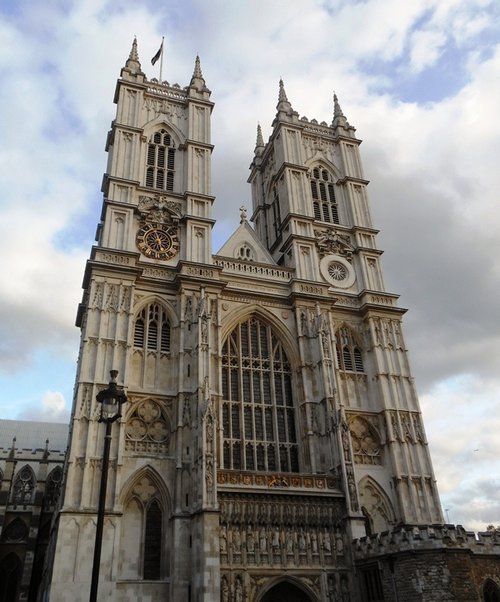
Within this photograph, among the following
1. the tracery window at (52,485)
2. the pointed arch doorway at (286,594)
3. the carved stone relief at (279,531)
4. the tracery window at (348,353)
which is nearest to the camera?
the carved stone relief at (279,531)

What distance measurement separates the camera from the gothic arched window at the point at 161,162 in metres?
32.0

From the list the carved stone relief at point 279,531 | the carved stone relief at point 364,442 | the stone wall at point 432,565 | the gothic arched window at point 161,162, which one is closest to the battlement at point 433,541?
the stone wall at point 432,565

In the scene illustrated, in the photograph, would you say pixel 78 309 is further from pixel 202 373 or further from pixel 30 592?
pixel 30 592

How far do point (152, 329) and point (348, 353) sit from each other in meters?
10.8

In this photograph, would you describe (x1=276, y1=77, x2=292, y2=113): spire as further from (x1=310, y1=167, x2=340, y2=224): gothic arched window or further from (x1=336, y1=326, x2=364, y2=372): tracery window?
(x1=336, y1=326, x2=364, y2=372): tracery window

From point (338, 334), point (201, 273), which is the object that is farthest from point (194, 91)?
point (338, 334)

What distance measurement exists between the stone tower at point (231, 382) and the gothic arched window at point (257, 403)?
0.08m

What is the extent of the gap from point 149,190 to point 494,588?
2443 cm

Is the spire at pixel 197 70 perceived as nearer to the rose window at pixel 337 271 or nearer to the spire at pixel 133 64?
the spire at pixel 133 64

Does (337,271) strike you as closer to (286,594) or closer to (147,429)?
(147,429)

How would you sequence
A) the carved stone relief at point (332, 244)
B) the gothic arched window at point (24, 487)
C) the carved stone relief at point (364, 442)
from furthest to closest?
the gothic arched window at point (24, 487) → the carved stone relief at point (332, 244) → the carved stone relief at point (364, 442)

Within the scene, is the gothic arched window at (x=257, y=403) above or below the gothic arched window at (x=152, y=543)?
above

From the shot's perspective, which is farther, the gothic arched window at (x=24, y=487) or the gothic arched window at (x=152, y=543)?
the gothic arched window at (x=24, y=487)

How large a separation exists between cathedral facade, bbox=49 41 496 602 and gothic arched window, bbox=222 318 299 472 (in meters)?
0.10
